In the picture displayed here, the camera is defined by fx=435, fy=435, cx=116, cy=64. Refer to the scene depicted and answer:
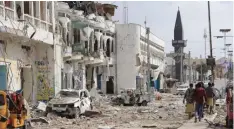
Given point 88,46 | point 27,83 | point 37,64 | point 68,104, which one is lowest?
point 68,104

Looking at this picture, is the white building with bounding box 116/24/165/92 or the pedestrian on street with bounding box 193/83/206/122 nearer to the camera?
the pedestrian on street with bounding box 193/83/206/122

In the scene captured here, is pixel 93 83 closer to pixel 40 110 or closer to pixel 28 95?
pixel 28 95

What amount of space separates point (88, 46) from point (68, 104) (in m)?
21.6

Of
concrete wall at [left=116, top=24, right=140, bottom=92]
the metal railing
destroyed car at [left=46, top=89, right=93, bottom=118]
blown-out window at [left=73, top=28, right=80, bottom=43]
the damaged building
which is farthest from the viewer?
concrete wall at [left=116, top=24, right=140, bottom=92]

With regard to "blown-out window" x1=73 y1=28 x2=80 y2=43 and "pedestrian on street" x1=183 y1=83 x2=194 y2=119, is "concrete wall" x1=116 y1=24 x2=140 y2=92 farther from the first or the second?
"pedestrian on street" x1=183 y1=83 x2=194 y2=119

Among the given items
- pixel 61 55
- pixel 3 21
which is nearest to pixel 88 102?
pixel 3 21

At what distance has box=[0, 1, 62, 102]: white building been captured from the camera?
23953 mm

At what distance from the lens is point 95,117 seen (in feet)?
72.7

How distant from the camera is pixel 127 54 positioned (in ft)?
172

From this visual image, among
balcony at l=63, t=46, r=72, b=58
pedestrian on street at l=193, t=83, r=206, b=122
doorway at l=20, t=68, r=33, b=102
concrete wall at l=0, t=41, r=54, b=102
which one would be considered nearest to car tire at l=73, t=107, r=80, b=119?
pedestrian on street at l=193, t=83, r=206, b=122

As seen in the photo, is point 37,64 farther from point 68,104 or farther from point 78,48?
point 68,104

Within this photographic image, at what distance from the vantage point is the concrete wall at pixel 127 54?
52281 millimetres

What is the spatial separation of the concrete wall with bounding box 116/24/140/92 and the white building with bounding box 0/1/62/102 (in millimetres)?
20678

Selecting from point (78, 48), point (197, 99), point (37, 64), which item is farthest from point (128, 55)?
point (197, 99)
